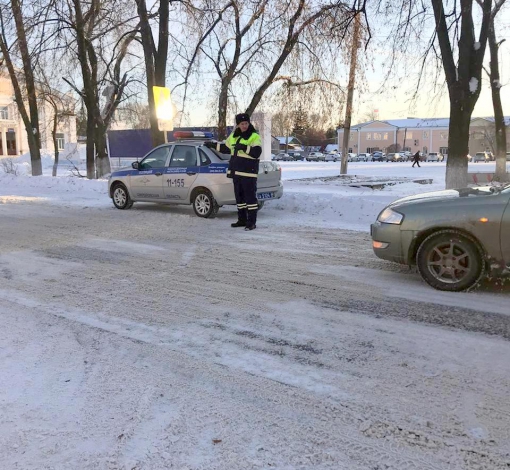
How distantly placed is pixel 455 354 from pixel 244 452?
194 cm

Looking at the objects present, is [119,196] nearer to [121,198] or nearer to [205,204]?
[121,198]

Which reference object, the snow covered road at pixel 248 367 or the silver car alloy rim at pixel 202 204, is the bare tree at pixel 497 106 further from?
the snow covered road at pixel 248 367

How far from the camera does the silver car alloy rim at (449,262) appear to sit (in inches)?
202

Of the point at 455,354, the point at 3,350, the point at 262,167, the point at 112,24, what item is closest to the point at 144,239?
the point at 262,167

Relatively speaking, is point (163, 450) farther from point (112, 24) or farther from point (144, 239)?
point (112, 24)

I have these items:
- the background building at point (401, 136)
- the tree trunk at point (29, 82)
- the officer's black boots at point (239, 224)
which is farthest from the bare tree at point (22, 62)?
the background building at point (401, 136)

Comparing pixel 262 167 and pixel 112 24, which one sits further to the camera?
pixel 112 24

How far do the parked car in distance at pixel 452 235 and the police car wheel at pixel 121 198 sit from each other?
7.98 m

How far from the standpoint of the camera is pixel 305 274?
603 cm

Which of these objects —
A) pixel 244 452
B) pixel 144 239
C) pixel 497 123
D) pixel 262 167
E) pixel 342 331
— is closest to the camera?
pixel 244 452

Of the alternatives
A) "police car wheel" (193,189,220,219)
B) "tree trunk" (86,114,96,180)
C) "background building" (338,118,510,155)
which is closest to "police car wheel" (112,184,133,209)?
"police car wheel" (193,189,220,219)

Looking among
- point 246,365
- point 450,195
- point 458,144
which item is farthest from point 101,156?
point 246,365

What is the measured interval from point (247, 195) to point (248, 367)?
19.3 feet

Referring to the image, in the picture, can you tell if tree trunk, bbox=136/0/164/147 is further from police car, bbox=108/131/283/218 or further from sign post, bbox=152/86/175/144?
police car, bbox=108/131/283/218
